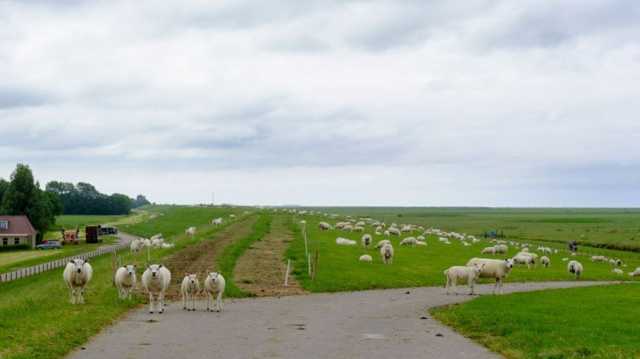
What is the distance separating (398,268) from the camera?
54094 millimetres

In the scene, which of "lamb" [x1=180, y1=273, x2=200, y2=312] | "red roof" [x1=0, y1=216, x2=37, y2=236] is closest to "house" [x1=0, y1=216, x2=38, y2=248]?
"red roof" [x1=0, y1=216, x2=37, y2=236]

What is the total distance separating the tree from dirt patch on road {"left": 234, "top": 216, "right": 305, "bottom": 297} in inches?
3140

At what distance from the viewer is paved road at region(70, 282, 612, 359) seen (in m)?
21.5

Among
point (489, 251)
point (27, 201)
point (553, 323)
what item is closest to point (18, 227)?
point (27, 201)

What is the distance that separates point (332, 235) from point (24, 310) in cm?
6444

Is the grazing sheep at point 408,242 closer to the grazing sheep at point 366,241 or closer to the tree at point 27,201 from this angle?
the grazing sheep at point 366,241

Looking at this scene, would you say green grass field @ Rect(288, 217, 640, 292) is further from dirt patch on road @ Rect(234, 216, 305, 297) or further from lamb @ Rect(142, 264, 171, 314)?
lamb @ Rect(142, 264, 171, 314)

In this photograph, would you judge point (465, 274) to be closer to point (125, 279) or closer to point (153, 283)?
point (153, 283)

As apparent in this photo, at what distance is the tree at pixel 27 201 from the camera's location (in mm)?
137250

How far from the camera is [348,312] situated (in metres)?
32.2

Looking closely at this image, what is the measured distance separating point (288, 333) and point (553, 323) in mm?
10373

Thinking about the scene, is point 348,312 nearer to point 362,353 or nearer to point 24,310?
point 362,353

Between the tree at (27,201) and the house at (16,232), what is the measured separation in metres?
11.1

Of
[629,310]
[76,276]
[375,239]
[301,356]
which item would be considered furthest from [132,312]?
[375,239]
